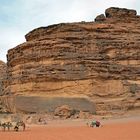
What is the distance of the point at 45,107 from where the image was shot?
38.0m

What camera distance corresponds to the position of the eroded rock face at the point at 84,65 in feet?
128

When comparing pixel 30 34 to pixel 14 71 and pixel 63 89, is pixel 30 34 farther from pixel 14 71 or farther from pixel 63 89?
pixel 63 89

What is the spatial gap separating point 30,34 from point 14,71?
5218 mm

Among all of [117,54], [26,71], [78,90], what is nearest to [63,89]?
[78,90]

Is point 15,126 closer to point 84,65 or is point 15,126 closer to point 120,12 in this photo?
point 84,65

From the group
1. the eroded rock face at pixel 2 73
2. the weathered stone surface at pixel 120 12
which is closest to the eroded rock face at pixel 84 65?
the weathered stone surface at pixel 120 12

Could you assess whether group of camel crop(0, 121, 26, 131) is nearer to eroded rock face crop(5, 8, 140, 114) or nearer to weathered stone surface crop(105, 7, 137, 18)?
eroded rock face crop(5, 8, 140, 114)

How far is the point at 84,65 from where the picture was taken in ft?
129

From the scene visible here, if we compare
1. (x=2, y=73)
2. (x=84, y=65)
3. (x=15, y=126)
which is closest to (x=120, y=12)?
(x=84, y=65)

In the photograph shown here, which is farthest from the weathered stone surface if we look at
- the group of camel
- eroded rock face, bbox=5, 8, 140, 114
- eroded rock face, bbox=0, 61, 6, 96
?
the group of camel

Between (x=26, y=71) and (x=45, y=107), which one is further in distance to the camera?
(x=26, y=71)

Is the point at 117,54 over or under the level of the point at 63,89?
over

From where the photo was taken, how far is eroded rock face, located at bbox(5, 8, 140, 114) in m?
38.9

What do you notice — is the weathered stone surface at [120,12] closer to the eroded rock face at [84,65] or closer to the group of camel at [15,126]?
the eroded rock face at [84,65]
